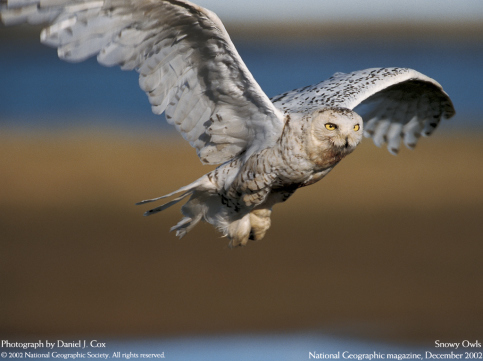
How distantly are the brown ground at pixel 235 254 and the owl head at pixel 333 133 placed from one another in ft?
13.2

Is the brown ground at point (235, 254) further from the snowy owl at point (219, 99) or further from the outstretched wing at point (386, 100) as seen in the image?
the snowy owl at point (219, 99)

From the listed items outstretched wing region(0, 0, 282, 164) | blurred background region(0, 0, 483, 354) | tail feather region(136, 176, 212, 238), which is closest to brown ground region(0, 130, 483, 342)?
blurred background region(0, 0, 483, 354)

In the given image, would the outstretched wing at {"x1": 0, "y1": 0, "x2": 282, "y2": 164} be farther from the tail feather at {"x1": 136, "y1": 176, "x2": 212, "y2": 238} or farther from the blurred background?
the blurred background

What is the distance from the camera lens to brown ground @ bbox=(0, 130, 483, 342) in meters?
8.66

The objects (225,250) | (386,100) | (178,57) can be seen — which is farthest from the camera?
(225,250)

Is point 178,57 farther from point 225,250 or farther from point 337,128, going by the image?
point 225,250

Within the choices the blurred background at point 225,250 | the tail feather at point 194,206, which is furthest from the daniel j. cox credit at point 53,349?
the tail feather at point 194,206

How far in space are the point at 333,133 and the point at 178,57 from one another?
107 cm

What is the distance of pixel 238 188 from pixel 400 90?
1867mm

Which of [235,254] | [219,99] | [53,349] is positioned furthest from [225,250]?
[219,99]

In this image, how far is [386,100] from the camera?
6367mm

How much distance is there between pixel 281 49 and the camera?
35750 millimetres

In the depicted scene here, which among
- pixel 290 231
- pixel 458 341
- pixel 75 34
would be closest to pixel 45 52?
pixel 290 231

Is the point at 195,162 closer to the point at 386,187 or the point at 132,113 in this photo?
the point at 386,187
